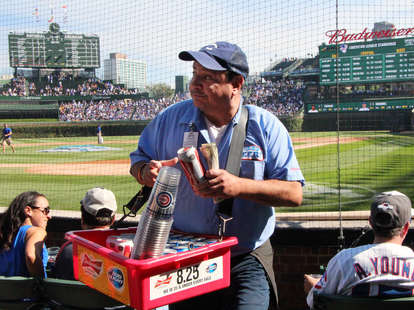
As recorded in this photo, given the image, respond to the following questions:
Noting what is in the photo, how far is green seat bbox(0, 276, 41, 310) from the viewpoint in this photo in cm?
235

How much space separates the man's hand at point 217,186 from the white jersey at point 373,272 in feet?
2.33

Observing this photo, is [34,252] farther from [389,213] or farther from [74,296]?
[389,213]

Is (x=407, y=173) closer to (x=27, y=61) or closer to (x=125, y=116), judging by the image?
(x=125, y=116)

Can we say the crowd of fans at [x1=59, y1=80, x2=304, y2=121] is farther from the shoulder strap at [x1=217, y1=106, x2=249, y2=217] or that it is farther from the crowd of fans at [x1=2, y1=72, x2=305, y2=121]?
the shoulder strap at [x1=217, y1=106, x2=249, y2=217]

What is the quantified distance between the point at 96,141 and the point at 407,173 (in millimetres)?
Answer: 20121

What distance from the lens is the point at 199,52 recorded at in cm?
195

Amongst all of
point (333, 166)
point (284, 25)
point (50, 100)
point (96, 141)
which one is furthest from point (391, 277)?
point (50, 100)

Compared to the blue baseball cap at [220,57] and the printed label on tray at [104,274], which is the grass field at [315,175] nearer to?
the blue baseball cap at [220,57]

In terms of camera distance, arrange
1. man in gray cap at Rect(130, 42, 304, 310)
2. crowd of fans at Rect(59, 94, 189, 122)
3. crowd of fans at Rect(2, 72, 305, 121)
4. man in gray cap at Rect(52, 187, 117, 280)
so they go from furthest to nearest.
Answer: crowd of fans at Rect(59, 94, 189, 122) → crowd of fans at Rect(2, 72, 305, 121) → man in gray cap at Rect(52, 187, 117, 280) → man in gray cap at Rect(130, 42, 304, 310)

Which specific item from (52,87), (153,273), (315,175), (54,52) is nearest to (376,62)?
(315,175)

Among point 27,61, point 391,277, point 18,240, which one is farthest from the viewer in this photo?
point 27,61

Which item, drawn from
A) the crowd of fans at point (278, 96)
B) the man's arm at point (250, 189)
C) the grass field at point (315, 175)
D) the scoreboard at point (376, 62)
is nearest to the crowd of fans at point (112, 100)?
the crowd of fans at point (278, 96)

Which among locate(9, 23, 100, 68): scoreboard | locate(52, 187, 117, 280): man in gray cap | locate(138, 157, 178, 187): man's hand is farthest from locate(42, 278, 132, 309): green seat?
locate(9, 23, 100, 68): scoreboard

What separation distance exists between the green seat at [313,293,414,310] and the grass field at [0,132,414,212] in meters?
3.37
